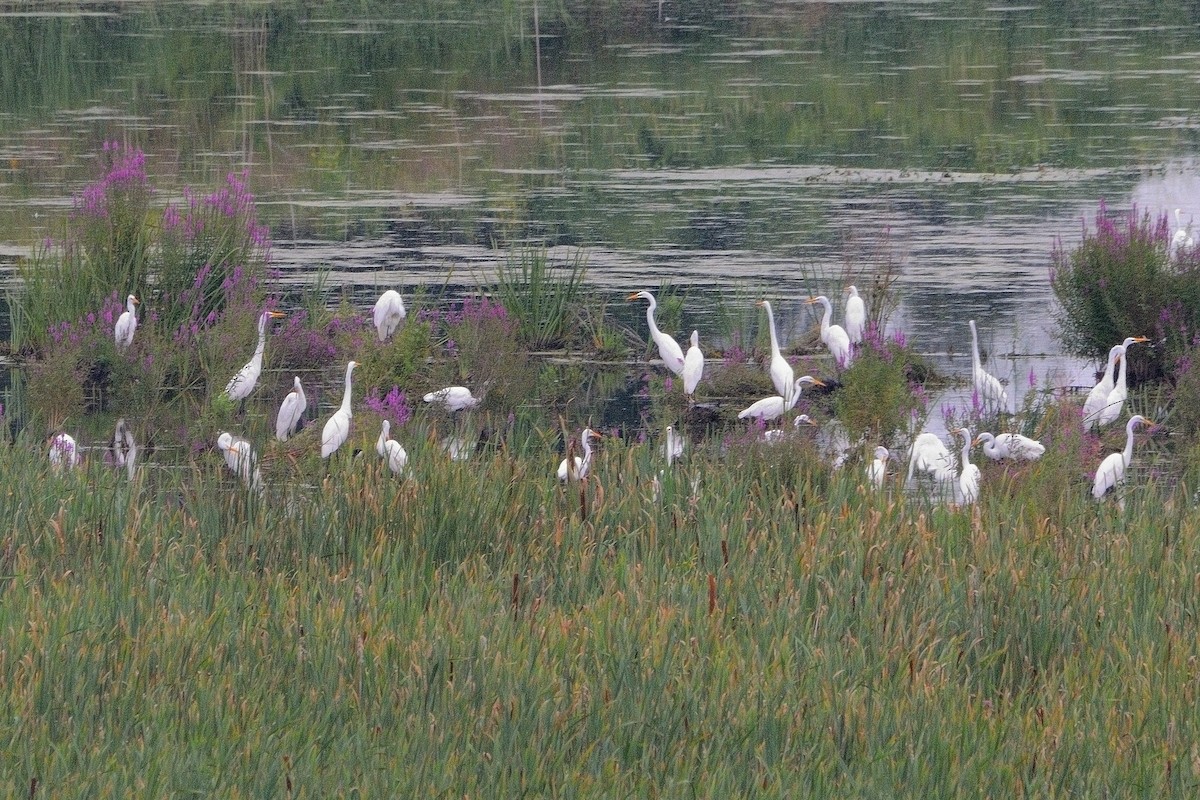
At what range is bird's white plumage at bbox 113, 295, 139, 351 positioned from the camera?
9.53m

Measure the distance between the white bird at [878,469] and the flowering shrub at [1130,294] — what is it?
278 centimetres

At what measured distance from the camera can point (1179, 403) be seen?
27.3 ft

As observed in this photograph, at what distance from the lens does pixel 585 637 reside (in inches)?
175

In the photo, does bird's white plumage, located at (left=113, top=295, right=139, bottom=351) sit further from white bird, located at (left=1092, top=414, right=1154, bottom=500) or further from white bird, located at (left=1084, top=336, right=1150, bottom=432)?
white bird, located at (left=1092, top=414, right=1154, bottom=500)

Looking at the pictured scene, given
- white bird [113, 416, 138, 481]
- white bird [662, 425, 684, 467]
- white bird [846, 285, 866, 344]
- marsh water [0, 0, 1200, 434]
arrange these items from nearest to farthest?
white bird [662, 425, 684, 467], white bird [113, 416, 138, 481], white bird [846, 285, 866, 344], marsh water [0, 0, 1200, 434]

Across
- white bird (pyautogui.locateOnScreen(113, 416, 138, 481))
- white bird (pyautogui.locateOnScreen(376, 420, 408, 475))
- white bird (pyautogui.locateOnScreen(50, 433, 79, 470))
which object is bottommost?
white bird (pyautogui.locateOnScreen(113, 416, 138, 481))

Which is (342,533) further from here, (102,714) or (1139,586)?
(1139,586)

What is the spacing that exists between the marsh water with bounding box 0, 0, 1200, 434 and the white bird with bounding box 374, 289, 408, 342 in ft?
4.12

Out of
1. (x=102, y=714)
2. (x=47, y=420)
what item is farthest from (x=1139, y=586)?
(x=47, y=420)

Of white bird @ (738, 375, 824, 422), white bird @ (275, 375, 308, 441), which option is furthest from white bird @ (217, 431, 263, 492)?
white bird @ (738, 375, 824, 422)

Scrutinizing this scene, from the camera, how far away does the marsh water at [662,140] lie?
12984 mm

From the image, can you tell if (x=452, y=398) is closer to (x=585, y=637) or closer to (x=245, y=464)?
(x=245, y=464)

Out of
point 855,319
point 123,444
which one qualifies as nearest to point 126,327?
point 123,444

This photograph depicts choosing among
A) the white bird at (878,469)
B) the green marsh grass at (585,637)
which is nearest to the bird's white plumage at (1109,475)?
the white bird at (878,469)
